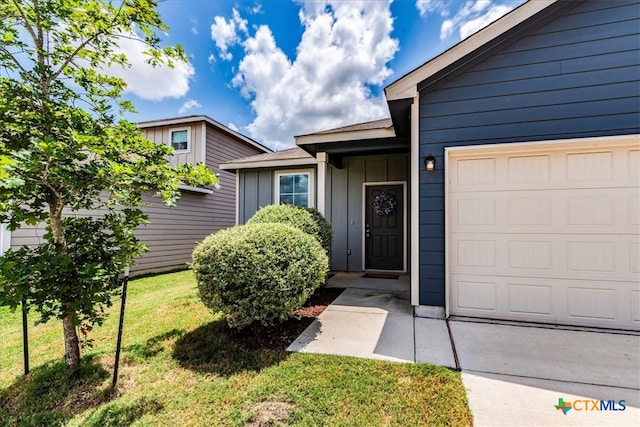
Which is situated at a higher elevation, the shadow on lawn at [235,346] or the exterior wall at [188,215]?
the exterior wall at [188,215]

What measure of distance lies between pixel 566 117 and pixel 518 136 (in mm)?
543

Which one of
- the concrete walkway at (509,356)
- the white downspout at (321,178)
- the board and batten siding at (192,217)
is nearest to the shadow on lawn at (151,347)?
the concrete walkway at (509,356)

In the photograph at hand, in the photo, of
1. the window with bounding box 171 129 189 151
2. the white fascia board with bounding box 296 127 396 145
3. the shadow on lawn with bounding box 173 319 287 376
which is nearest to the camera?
the shadow on lawn with bounding box 173 319 287 376

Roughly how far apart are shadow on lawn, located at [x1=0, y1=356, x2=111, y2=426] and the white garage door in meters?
4.04

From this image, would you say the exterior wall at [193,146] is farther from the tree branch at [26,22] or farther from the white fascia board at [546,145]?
the white fascia board at [546,145]

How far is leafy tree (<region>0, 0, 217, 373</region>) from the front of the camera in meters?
1.98

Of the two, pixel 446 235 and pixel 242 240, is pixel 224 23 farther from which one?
pixel 446 235

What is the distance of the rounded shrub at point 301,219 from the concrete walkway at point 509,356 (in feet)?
4.56

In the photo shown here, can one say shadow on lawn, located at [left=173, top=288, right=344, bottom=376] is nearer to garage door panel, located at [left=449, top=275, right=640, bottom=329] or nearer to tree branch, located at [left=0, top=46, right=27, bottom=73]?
garage door panel, located at [left=449, top=275, right=640, bottom=329]

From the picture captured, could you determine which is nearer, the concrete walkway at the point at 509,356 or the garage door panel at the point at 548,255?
the concrete walkway at the point at 509,356

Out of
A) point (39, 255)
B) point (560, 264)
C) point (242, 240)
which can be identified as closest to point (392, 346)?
point (242, 240)

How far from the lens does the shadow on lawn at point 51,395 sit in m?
2.08

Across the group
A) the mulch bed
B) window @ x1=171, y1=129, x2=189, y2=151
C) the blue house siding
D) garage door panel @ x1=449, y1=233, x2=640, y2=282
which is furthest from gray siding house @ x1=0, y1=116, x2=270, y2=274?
garage door panel @ x1=449, y1=233, x2=640, y2=282

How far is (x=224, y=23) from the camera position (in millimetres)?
7812
